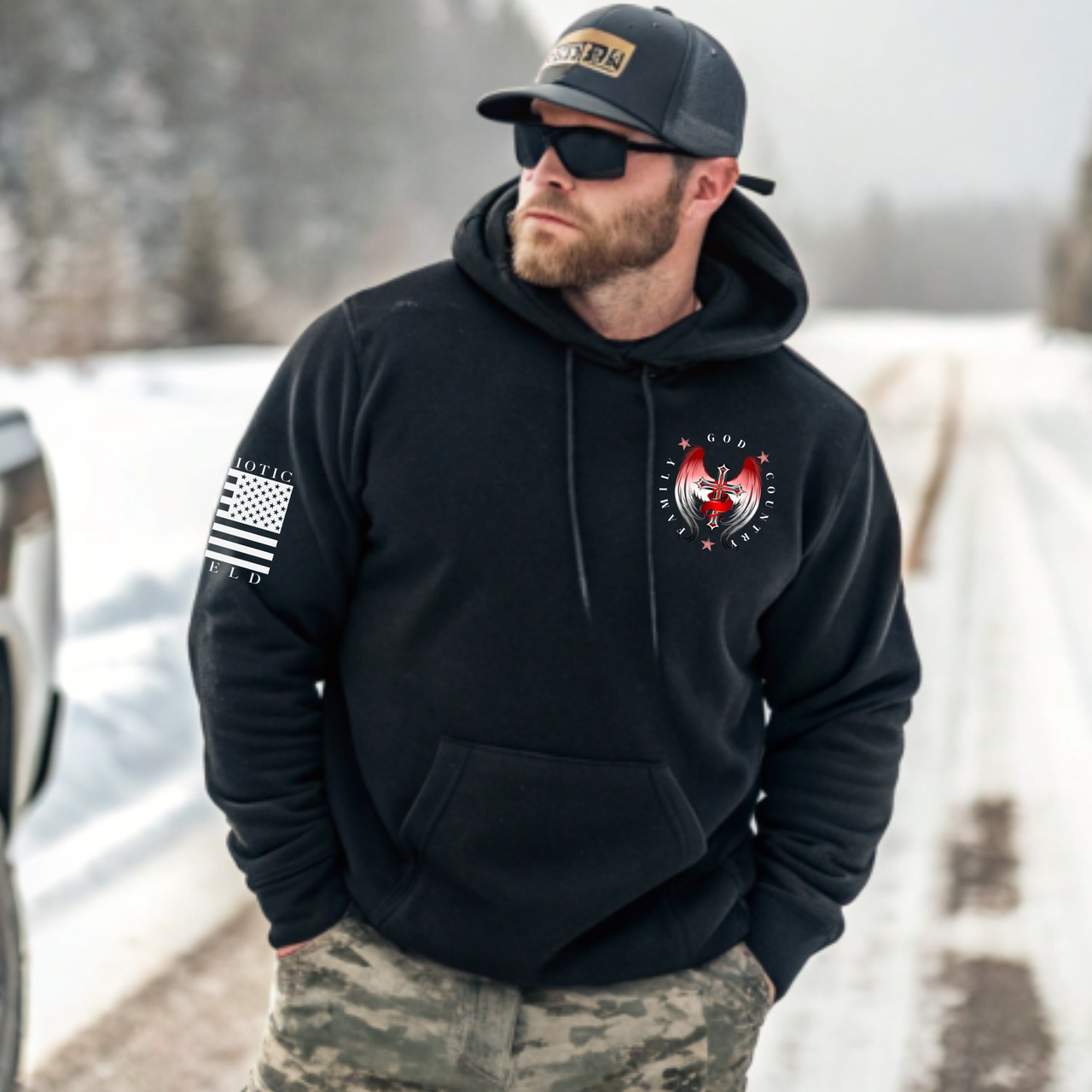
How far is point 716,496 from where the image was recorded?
201 cm

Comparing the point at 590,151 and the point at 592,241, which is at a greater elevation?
the point at 590,151

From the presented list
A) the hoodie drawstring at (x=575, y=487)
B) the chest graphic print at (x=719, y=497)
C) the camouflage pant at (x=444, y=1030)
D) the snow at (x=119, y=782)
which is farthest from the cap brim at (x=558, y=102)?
the snow at (x=119, y=782)

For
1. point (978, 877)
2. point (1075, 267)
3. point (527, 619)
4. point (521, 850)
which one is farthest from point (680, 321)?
point (1075, 267)

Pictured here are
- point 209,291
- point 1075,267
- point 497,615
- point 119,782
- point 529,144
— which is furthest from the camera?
point 1075,267

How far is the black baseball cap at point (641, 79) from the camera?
6.49 feet

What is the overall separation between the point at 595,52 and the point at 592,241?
28cm

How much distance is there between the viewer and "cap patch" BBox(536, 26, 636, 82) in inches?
78.0

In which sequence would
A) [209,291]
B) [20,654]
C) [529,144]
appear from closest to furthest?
[529,144]
[20,654]
[209,291]

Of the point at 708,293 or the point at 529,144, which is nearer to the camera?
the point at 529,144

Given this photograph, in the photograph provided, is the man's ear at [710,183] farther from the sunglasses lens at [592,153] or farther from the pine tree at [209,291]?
the pine tree at [209,291]

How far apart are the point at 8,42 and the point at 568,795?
39.2 m

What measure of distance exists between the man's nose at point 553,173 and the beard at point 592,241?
0.02m

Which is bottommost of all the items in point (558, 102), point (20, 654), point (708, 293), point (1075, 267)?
point (1075, 267)

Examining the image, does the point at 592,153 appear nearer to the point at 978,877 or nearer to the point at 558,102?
the point at 558,102
